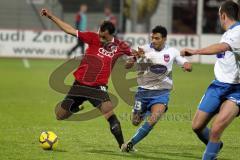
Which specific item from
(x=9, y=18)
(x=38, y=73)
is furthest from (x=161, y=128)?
(x=9, y=18)

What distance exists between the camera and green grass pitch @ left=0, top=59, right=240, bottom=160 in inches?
429

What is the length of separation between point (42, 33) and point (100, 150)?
22.5 m

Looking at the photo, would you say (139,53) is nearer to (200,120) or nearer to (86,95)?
(86,95)

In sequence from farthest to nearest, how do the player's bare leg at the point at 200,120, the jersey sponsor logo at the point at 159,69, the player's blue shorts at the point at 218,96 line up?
the jersey sponsor logo at the point at 159,69, the player's bare leg at the point at 200,120, the player's blue shorts at the point at 218,96

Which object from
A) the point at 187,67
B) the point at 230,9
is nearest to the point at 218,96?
the point at 230,9

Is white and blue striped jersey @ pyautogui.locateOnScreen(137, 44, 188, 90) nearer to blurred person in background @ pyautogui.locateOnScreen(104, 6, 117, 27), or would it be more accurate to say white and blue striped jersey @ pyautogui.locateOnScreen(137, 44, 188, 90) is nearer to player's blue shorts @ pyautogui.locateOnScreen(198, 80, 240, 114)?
player's blue shorts @ pyautogui.locateOnScreen(198, 80, 240, 114)

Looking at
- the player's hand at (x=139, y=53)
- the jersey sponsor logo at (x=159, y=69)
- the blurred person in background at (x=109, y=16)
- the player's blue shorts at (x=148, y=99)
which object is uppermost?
the blurred person in background at (x=109, y=16)

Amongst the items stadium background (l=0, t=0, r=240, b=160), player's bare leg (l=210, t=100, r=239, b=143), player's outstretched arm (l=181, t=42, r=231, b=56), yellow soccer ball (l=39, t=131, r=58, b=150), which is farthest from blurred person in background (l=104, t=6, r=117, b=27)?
player's outstretched arm (l=181, t=42, r=231, b=56)

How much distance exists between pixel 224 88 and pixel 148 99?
7.53 ft

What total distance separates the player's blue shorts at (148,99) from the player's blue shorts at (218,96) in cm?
194

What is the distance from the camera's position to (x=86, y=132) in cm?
1338

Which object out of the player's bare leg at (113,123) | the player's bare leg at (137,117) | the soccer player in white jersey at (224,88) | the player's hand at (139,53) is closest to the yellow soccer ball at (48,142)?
the player's bare leg at (113,123)

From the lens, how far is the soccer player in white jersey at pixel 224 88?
9.21 metres

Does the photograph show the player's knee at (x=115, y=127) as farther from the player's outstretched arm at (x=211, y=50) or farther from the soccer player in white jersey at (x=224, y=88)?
the player's outstretched arm at (x=211, y=50)
